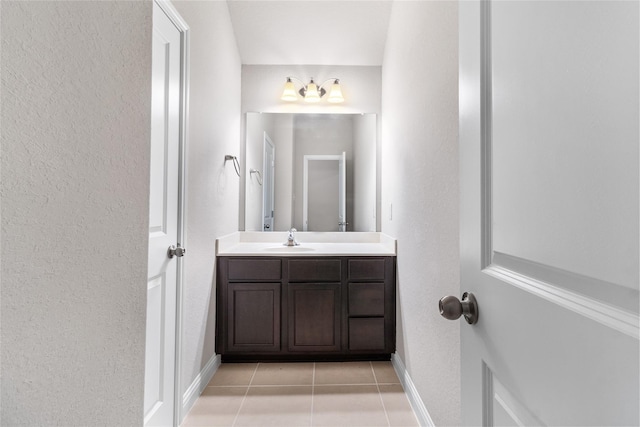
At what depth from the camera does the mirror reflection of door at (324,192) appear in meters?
2.86

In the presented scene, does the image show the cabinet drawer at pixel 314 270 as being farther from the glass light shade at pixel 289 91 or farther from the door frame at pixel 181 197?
the glass light shade at pixel 289 91

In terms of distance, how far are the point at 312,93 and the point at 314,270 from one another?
4.99 feet

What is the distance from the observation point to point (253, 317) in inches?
88.7

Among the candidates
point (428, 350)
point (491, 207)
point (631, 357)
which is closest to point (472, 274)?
point (491, 207)

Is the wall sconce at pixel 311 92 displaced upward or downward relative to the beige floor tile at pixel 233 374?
upward

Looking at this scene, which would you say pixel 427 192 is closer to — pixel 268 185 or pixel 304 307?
pixel 304 307

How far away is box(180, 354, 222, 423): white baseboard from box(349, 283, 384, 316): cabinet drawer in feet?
3.22

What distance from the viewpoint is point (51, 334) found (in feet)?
2.04

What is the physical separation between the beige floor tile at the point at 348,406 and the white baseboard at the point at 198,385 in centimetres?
66

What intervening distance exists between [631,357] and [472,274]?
336mm

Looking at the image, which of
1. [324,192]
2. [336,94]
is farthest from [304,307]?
[336,94]

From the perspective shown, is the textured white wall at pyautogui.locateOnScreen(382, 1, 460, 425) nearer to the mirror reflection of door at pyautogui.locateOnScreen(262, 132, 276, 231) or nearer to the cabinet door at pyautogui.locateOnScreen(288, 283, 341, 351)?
the cabinet door at pyautogui.locateOnScreen(288, 283, 341, 351)

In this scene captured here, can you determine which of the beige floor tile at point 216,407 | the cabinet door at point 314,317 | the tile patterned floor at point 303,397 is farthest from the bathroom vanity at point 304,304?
the beige floor tile at point 216,407

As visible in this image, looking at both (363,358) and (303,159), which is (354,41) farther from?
(363,358)
